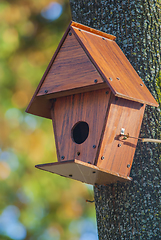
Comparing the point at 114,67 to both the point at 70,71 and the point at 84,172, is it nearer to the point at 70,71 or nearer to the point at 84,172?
the point at 70,71

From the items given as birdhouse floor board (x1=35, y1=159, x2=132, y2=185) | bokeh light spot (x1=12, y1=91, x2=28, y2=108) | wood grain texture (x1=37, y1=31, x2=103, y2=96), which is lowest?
bokeh light spot (x1=12, y1=91, x2=28, y2=108)

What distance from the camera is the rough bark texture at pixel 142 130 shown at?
1702mm

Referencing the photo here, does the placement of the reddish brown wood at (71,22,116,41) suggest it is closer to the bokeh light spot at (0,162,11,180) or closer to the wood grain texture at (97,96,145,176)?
the wood grain texture at (97,96,145,176)

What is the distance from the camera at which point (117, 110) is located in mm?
1672

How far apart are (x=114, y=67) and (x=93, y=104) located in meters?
0.20

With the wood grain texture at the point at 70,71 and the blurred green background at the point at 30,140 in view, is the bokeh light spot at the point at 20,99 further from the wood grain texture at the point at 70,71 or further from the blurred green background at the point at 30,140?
the wood grain texture at the point at 70,71

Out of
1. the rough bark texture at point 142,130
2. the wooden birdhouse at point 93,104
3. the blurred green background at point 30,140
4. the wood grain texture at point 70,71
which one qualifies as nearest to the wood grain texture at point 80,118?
the wooden birdhouse at point 93,104

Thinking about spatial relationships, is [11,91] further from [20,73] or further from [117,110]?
[117,110]

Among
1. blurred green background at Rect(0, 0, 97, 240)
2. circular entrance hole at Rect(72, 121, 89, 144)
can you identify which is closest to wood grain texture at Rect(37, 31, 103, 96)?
circular entrance hole at Rect(72, 121, 89, 144)

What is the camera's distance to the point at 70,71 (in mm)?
1699

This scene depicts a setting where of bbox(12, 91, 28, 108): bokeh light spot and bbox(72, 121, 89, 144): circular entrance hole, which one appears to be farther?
bbox(12, 91, 28, 108): bokeh light spot

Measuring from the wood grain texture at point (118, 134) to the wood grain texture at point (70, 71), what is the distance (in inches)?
6.5

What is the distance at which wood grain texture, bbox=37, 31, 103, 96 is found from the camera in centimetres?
163

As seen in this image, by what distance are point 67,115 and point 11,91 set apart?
3.33 meters
